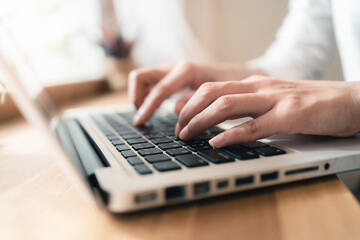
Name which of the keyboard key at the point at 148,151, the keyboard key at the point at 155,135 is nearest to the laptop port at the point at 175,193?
the keyboard key at the point at 148,151

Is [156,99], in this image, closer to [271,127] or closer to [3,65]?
[271,127]

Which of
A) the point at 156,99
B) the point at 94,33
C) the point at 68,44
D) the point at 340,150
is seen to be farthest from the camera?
the point at 94,33

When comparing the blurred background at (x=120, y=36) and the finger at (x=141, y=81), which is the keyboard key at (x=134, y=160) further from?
the blurred background at (x=120, y=36)

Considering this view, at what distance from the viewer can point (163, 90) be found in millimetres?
769

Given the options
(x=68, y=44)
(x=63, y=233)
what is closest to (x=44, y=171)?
(x=63, y=233)

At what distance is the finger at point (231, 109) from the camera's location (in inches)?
18.6

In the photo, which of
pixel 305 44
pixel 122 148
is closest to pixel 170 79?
pixel 122 148

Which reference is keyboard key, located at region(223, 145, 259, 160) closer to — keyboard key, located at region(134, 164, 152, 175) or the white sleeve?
keyboard key, located at region(134, 164, 152, 175)

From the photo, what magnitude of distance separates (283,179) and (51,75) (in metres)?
1.43

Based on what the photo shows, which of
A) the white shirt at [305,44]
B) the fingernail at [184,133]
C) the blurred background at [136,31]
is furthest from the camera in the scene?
the blurred background at [136,31]

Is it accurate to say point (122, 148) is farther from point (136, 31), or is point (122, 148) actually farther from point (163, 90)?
point (136, 31)

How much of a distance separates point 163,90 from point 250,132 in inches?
13.9

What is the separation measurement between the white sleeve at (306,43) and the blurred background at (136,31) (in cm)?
92

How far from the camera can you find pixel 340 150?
1.40 feet
